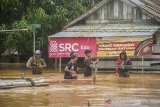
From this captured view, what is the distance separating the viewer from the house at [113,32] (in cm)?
2547

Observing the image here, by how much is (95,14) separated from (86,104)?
61.5ft

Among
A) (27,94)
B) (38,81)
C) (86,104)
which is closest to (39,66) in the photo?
(38,81)

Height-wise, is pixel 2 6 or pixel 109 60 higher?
pixel 2 6

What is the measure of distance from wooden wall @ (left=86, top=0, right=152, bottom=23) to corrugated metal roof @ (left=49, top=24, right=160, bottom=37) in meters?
0.48

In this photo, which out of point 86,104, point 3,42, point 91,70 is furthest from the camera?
point 3,42

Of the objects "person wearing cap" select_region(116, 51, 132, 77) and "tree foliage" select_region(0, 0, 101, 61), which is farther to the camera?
"tree foliage" select_region(0, 0, 101, 61)

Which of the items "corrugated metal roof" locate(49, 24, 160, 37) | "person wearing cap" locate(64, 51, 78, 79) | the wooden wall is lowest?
"person wearing cap" locate(64, 51, 78, 79)

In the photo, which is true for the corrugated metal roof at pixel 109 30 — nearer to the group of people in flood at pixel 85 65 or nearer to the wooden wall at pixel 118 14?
the wooden wall at pixel 118 14

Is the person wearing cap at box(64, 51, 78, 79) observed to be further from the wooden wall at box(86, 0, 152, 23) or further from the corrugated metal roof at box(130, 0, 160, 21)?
the wooden wall at box(86, 0, 152, 23)

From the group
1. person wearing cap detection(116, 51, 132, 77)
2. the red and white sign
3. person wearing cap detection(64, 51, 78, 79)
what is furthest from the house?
person wearing cap detection(64, 51, 78, 79)

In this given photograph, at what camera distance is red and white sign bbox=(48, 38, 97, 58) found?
26.4m

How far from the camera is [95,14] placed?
29.1m

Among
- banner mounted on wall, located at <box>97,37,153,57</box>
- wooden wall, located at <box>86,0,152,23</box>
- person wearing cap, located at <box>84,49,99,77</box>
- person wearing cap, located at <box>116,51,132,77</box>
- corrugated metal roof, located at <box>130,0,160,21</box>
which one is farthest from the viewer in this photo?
wooden wall, located at <box>86,0,152,23</box>

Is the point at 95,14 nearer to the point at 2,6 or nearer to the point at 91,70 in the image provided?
the point at 2,6
